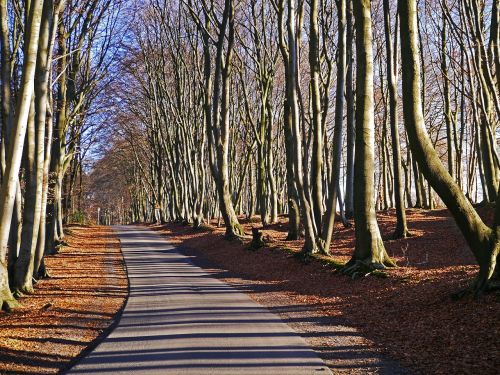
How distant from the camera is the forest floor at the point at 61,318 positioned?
7.32 metres

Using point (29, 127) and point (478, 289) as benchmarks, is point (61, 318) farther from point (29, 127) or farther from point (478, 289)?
point (478, 289)

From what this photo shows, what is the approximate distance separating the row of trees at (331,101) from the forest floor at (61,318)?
240 inches

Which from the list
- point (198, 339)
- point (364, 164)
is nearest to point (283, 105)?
point (364, 164)

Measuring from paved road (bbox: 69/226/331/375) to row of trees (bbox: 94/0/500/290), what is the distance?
3501mm

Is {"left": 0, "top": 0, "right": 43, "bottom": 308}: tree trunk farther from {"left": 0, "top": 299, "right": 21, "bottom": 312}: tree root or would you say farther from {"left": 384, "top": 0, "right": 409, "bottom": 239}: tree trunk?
{"left": 384, "top": 0, "right": 409, "bottom": 239}: tree trunk

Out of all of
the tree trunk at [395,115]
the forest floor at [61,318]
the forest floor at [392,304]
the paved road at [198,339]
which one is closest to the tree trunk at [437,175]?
the forest floor at [392,304]

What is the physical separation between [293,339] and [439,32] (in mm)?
21304

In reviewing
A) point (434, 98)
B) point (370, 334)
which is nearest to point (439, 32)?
point (434, 98)

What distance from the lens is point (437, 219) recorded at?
77.8 feet

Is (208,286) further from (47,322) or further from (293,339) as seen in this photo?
(293,339)

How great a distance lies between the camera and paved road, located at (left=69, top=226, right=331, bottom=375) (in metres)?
6.54

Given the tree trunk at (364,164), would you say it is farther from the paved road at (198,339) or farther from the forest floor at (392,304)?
the paved road at (198,339)

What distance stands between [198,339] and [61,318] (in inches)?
148

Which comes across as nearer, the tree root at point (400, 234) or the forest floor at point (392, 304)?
the forest floor at point (392, 304)
